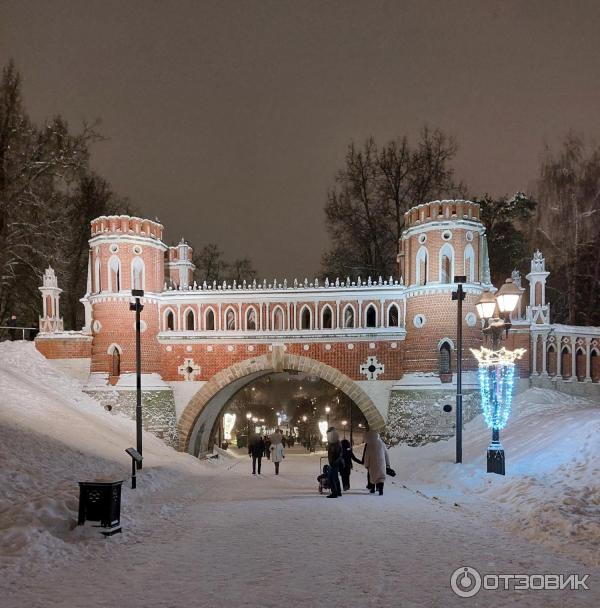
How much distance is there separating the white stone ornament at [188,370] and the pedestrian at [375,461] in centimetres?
1071

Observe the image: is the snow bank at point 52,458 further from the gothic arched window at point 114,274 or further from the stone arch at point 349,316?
the stone arch at point 349,316

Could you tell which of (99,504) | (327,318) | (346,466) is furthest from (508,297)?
(327,318)

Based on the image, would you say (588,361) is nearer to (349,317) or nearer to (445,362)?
(445,362)

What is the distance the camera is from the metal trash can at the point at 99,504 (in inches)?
291

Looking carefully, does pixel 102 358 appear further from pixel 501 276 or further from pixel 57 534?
pixel 501 276

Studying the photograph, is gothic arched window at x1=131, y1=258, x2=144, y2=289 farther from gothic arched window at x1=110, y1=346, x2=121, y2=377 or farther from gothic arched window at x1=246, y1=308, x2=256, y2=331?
gothic arched window at x1=246, y1=308, x2=256, y2=331

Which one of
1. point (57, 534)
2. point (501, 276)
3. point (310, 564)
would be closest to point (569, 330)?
point (501, 276)

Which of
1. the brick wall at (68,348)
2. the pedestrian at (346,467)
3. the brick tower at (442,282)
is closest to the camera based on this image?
the pedestrian at (346,467)

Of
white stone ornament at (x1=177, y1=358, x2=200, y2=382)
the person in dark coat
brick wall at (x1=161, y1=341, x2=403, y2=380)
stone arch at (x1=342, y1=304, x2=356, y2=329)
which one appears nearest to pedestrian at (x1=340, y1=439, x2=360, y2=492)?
the person in dark coat

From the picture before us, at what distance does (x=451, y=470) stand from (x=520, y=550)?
6236mm

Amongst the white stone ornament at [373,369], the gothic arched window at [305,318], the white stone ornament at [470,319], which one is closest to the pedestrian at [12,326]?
the gothic arched window at [305,318]

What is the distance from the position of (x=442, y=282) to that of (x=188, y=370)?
10105 mm

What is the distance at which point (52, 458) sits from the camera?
466 inches

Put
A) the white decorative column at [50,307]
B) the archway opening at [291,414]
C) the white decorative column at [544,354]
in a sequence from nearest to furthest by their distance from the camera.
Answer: the white decorative column at [544,354] < the white decorative column at [50,307] < the archway opening at [291,414]
